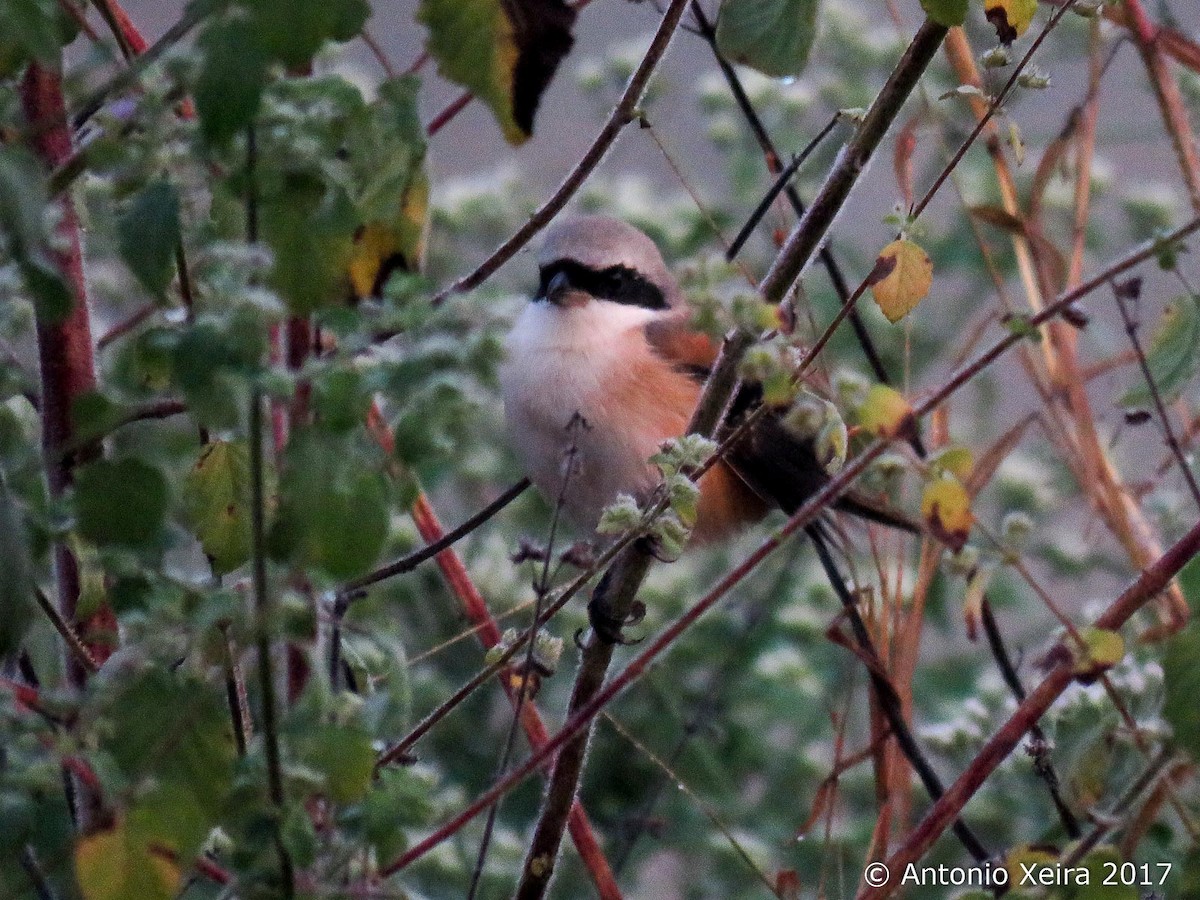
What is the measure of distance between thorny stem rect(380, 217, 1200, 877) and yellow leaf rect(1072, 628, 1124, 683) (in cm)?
5

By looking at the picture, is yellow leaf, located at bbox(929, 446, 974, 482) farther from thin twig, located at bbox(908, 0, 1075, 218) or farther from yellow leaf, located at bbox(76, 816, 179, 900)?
yellow leaf, located at bbox(76, 816, 179, 900)

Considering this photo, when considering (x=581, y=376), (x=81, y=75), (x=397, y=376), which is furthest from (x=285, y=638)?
(x=581, y=376)

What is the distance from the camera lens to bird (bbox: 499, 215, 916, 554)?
233 cm

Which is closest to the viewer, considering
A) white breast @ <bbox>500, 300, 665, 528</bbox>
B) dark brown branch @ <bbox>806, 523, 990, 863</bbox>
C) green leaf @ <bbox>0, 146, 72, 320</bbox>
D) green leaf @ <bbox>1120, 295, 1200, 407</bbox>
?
green leaf @ <bbox>0, 146, 72, 320</bbox>

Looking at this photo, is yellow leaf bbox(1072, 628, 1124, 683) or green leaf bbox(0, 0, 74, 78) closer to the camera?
green leaf bbox(0, 0, 74, 78)

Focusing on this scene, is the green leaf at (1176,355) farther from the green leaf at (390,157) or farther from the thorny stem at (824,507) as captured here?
the green leaf at (390,157)

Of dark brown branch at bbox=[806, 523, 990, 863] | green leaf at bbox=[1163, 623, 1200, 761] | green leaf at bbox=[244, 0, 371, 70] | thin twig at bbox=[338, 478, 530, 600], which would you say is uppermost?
green leaf at bbox=[244, 0, 371, 70]

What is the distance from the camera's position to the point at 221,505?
1062mm

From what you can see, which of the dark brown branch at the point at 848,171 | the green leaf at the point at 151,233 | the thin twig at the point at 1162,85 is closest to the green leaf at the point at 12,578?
the green leaf at the point at 151,233

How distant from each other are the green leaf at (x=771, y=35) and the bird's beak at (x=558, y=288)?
4.53 ft

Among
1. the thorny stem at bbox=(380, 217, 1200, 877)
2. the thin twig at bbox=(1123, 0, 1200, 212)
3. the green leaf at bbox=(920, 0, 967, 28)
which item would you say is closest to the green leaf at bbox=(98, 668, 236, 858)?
the thorny stem at bbox=(380, 217, 1200, 877)

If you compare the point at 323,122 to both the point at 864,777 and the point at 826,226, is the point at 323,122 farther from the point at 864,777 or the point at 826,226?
the point at 864,777

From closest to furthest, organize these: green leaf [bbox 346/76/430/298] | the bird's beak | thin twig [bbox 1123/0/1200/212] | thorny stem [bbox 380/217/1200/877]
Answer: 1. green leaf [bbox 346/76/430/298]
2. thorny stem [bbox 380/217/1200/877]
3. thin twig [bbox 1123/0/1200/212]
4. the bird's beak

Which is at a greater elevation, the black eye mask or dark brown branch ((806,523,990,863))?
the black eye mask
